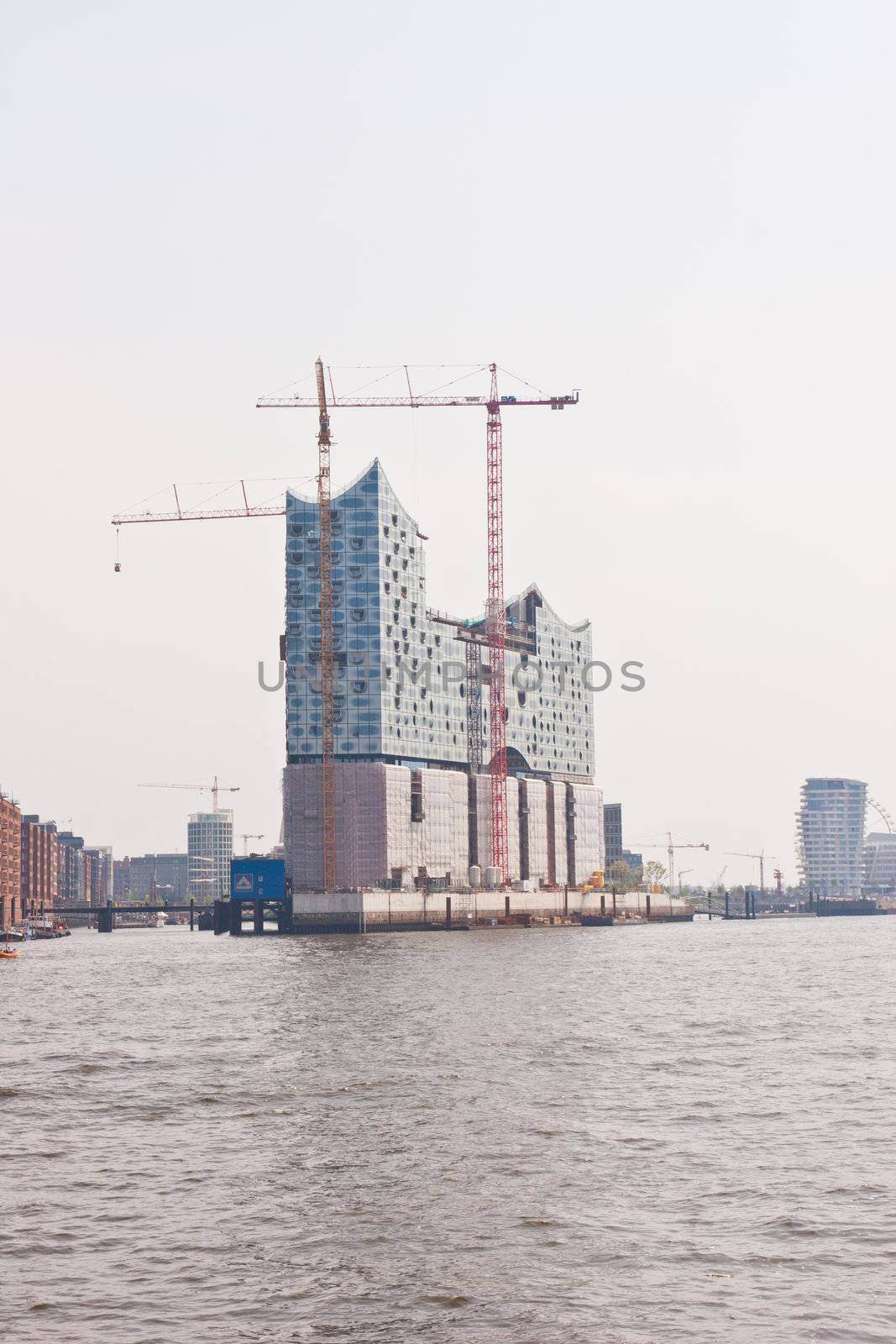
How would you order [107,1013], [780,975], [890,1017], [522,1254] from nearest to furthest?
[522,1254] → [890,1017] → [107,1013] → [780,975]

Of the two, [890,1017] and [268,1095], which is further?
[890,1017]

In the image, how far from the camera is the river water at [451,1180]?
24.2 meters

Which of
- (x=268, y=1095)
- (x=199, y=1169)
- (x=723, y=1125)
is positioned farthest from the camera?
(x=268, y=1095)

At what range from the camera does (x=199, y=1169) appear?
3484 cm

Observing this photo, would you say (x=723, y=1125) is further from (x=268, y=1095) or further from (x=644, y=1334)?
(x=644, y=1334)

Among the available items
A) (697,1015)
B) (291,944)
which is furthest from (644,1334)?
(291,944)

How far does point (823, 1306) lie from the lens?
79.1 ft

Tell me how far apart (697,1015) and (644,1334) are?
5214cm

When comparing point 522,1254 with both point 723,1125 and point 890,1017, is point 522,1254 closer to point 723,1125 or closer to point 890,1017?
point 723,1125

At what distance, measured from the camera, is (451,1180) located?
33281mm

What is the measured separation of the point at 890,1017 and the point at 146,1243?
170 feet

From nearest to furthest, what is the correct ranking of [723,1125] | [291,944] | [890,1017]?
1. [723,1125]
2. [890,1017]
3. [291,944]

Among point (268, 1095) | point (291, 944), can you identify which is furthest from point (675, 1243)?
point (291, 944)

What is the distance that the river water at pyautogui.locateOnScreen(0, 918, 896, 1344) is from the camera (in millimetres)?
24219
